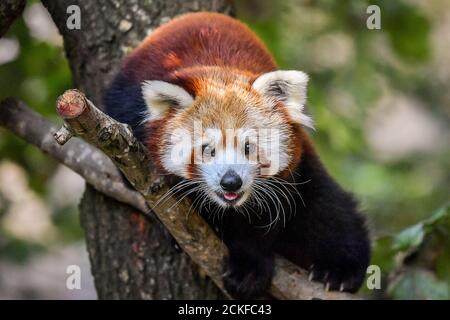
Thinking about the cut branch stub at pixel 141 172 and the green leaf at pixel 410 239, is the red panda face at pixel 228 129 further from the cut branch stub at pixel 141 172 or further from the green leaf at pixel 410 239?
the green leaf at pixel 410 239

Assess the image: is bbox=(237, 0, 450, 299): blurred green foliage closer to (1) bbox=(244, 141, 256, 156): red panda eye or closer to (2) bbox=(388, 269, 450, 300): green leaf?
(2) bbox=(388, 269, 450, 300): green leaf

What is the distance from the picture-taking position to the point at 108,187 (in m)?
4.51

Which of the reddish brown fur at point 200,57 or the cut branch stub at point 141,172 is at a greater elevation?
the reddish brown fur at point 200,57

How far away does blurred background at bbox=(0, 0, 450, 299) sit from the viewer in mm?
4629

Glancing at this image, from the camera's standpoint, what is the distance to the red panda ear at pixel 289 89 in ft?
12.1

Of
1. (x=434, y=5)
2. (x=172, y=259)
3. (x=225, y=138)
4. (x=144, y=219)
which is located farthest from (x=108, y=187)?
(x=434, y=5)

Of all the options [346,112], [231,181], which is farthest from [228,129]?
[346,112]

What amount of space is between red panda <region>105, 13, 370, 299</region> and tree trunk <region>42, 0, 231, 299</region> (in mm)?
349

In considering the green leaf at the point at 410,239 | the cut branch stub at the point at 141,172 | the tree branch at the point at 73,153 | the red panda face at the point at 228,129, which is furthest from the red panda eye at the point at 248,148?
the green leaf at the point at 410,239

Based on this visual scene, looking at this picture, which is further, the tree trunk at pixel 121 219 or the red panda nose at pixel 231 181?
the tree trunk at pixel 121 219

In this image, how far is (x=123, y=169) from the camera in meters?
3.43

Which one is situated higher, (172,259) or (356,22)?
(356,22)
